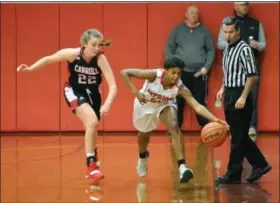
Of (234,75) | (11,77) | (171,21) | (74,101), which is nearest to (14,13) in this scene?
(11,77)

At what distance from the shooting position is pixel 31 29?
10328 millimetres

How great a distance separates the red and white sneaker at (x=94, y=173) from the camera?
20.7ft

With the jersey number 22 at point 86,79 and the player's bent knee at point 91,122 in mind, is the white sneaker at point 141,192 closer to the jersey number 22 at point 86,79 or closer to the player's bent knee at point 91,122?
the player's bent knee at point 91,122

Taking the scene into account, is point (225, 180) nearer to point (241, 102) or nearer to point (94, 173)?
point (241, 102)

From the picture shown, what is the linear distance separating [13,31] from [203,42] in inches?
128

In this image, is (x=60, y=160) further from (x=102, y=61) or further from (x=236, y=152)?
(x=236, y=152)

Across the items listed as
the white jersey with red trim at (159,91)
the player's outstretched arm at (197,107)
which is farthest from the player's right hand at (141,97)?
the player's outstretched arm at (197,107)

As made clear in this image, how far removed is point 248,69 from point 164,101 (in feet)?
3.18

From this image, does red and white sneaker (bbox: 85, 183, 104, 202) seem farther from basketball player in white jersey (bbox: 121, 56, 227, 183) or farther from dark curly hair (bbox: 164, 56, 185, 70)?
dark curly hair (bbox: 164, 56, 185, 70)

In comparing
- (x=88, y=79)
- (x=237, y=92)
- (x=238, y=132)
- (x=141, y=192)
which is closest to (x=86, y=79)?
(x=88, y=79)

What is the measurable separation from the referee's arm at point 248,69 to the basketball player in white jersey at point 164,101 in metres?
0.42

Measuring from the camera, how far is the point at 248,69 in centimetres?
622

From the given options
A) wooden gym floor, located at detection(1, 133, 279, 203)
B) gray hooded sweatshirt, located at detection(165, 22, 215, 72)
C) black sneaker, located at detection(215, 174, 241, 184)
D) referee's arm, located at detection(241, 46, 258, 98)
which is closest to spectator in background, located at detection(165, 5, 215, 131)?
gray hooded sweatshirt, located at detection(165, 22, 215, 72)

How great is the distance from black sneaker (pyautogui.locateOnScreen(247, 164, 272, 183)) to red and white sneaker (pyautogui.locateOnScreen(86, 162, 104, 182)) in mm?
1655
